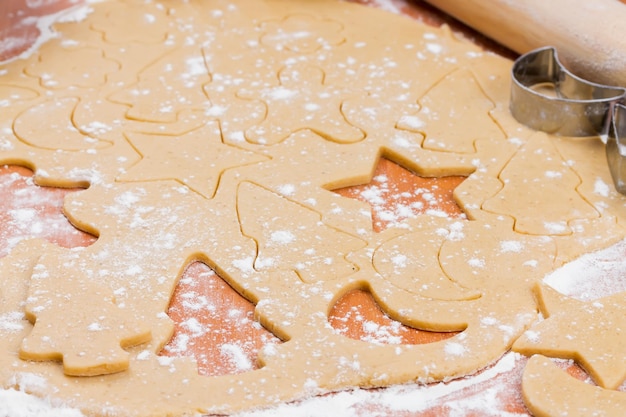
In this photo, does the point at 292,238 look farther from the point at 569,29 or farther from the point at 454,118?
the point at 569,29

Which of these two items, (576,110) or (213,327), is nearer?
(213,327)

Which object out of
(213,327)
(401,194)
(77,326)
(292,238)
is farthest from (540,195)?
(77,326)

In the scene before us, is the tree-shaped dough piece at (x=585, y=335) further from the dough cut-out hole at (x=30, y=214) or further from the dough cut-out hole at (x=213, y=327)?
the dough cut-out hole at (x=30, y=214)

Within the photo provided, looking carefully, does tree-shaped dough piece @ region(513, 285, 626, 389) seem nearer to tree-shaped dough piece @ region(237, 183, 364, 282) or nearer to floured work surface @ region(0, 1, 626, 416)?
floured work surface @ region(0, 1, 626, 416)

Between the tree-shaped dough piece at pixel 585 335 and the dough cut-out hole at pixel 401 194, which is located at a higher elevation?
the tree-shaped dough piece at pixel 585 335

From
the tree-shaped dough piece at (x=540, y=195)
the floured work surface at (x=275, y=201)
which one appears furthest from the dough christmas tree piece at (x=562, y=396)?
the tree-shaped dough piece at (x=540, y=195)

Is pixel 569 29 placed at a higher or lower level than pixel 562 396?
higher

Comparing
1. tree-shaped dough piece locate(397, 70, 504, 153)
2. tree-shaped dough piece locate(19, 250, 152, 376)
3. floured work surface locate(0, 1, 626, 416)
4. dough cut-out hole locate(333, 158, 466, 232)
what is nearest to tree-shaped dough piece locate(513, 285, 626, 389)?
floured work surface locate(0, 1, 626, 416)
